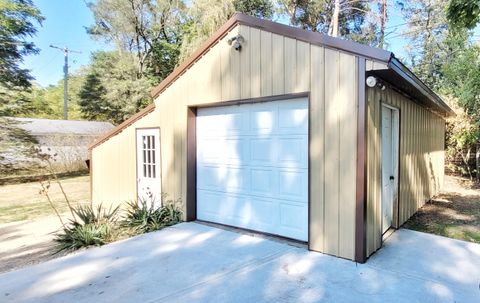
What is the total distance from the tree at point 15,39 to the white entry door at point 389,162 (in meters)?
16.0

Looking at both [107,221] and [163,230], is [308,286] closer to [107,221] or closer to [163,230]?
[163,230]

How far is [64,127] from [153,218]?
1727 cm

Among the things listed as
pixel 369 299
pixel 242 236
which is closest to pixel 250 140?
pixel 242 236

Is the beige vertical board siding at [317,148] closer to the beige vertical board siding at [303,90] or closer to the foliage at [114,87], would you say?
the beige vertical board siding at [303,90]

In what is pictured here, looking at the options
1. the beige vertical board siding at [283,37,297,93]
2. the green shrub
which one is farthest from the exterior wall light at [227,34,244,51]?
the green shrub

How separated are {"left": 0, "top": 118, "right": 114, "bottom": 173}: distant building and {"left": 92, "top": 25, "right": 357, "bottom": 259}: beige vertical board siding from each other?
10.7 meters

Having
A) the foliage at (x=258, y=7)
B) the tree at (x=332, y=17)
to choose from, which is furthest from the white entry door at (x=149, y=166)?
the tree at (x=332, y=17)

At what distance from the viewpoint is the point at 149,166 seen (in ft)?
24.4

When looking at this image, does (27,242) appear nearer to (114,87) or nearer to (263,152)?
(263,152)

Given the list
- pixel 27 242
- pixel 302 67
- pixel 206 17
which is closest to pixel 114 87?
pixel 206 17

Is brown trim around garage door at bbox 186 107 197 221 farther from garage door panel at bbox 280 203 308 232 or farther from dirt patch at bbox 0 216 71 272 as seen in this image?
dirt patch at bbox 0 216 71 272

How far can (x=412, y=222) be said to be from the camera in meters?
6.37

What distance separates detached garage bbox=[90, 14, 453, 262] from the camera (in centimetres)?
418

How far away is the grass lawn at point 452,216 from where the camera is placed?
5.66 metres
